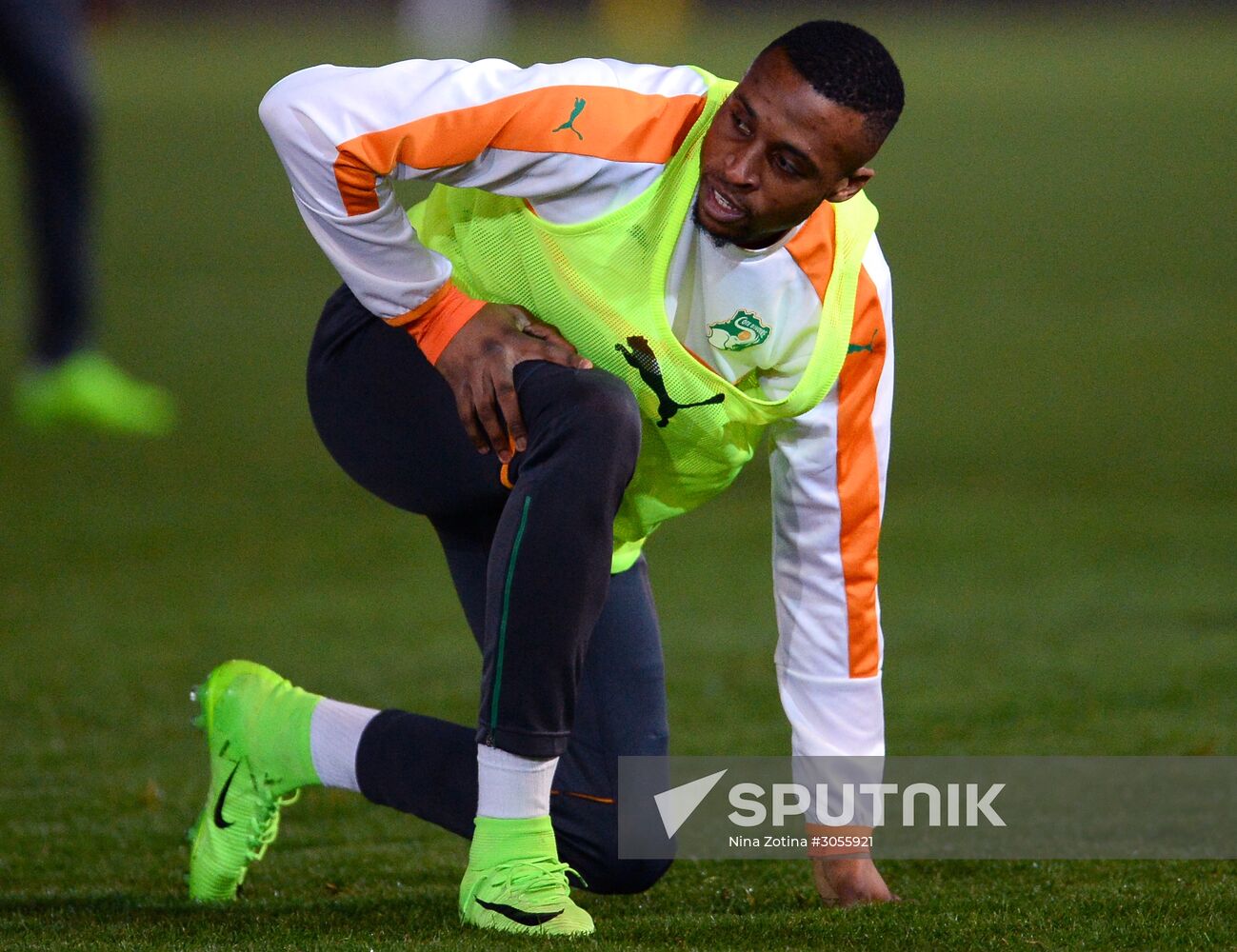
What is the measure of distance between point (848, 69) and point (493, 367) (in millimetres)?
522

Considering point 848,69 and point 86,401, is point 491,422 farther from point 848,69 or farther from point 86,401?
point 86,401

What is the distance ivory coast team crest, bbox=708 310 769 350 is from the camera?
86.0 inches

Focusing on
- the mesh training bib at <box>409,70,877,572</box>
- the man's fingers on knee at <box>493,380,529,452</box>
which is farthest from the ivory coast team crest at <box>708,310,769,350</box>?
the man's fingers on knee at <box>493,380,529,452</box>

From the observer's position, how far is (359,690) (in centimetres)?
355

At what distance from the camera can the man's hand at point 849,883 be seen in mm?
2201

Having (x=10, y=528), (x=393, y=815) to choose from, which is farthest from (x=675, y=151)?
(x=10, y=528)

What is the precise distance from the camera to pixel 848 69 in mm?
2027

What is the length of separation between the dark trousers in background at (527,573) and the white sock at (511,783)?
2 cm

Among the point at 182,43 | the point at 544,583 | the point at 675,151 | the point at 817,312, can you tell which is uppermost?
the point at 675,151

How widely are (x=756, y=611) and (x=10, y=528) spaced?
2.11m

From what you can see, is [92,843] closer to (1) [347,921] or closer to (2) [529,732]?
(1) [347,921]

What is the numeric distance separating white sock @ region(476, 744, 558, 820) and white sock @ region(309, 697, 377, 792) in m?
0.45
